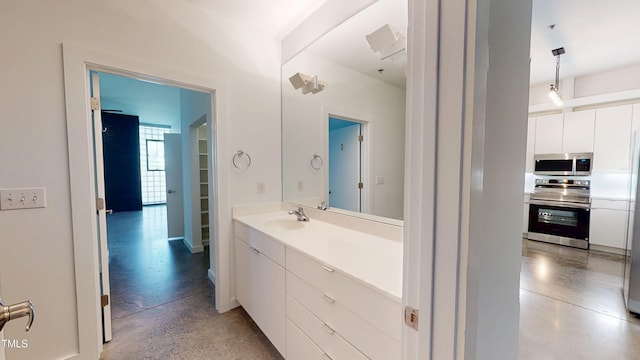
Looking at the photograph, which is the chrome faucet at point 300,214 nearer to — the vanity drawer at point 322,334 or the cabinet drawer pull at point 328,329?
the vanity drawer at point 322,334

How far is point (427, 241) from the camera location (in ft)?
1.83

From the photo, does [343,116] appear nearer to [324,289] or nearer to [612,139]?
[324,289]

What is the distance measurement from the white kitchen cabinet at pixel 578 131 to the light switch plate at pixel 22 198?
630 cm

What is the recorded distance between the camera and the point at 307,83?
7.66 ft

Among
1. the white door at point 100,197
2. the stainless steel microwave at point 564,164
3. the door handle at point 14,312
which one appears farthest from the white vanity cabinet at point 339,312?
the stainless steel microwave at point 564,164

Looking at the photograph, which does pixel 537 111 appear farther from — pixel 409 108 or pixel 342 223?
pixel 409 108

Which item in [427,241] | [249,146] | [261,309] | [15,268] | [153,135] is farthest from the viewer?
[153,135]

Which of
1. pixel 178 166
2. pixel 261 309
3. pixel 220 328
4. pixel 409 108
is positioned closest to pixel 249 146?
pixel 261 309

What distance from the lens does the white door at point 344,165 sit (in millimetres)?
2035

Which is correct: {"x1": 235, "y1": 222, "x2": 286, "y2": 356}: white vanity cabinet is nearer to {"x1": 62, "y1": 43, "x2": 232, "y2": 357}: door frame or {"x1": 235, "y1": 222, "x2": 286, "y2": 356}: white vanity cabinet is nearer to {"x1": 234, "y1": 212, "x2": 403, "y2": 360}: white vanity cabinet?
{"x1": 234, "y1": 212, "x2": 403, "y2": 360}: white vanity cabinet

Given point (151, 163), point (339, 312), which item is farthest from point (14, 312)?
point (151, 163)

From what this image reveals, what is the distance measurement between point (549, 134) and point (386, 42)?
429cm

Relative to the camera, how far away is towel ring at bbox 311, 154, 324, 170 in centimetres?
235

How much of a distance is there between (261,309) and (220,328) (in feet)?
1.60
